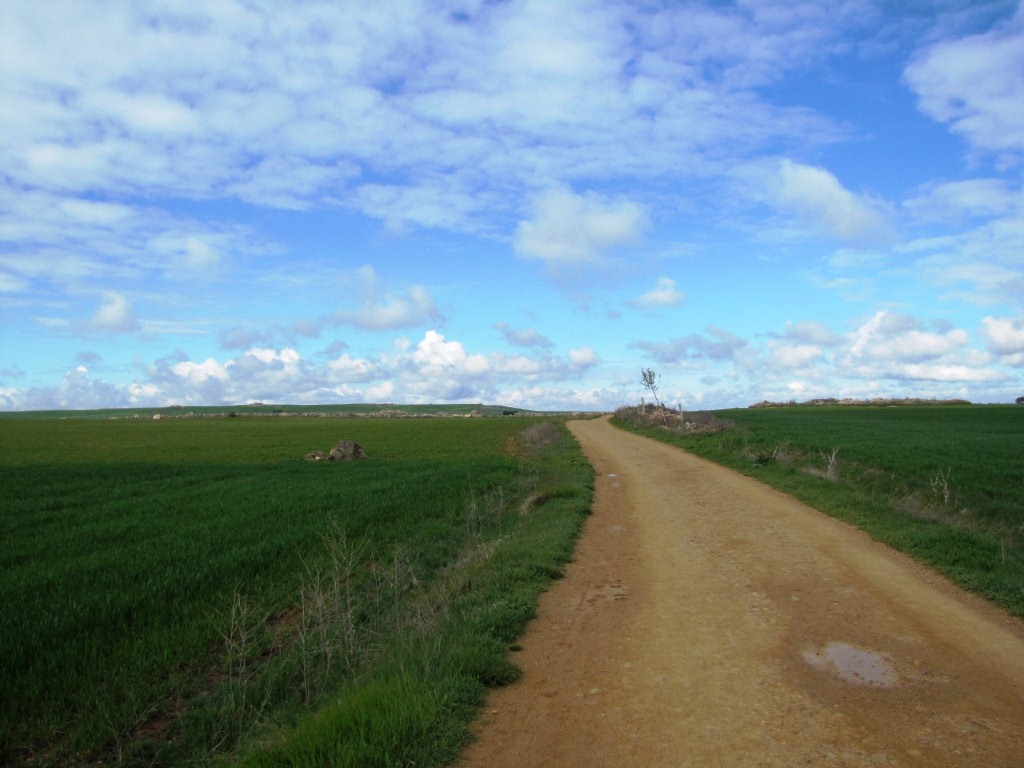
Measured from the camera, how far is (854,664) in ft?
19.7

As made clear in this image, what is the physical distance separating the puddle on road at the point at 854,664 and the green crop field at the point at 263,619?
9.95ft

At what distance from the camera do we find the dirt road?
4586 mm

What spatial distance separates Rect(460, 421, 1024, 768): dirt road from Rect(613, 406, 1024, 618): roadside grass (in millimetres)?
705

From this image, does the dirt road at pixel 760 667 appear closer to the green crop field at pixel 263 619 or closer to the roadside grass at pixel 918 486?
Result: the green crop field at pixel 263 619

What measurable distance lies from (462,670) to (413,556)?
6800 millimetres

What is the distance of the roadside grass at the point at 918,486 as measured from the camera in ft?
31.7

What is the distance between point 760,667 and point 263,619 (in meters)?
6.50

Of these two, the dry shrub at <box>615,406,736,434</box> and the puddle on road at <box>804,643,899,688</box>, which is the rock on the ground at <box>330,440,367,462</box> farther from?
the puddle on road at <box>804,643,899,688</box>

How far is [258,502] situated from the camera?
17.6 meters

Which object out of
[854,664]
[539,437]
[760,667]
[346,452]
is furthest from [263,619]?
[539,437]

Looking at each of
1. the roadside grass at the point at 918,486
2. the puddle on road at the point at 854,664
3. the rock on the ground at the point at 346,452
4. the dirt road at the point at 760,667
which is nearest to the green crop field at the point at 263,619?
the dirt road at the point at 760,667

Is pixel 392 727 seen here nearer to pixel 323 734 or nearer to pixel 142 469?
pixel 323 734

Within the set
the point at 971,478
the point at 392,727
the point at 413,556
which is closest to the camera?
the point at 392,727

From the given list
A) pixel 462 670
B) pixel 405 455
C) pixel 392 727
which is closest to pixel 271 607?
pixel 462 670
